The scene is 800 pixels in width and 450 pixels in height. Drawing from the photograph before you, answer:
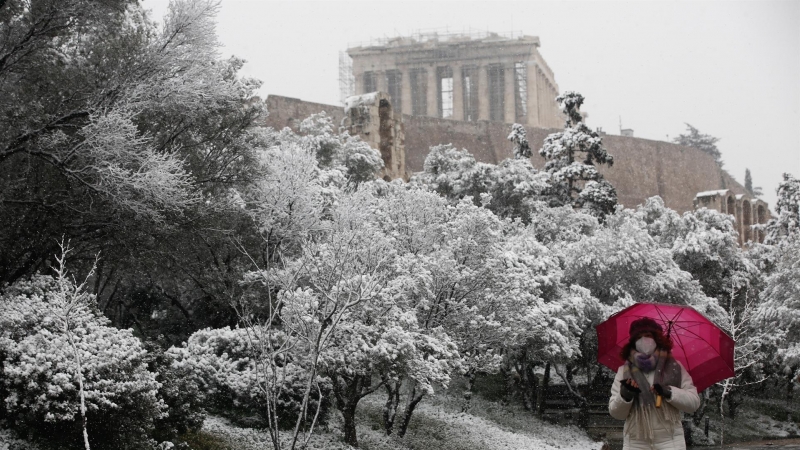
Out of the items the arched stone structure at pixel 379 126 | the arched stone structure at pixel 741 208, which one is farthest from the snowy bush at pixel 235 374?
the arched stone structure at pixel 741 208

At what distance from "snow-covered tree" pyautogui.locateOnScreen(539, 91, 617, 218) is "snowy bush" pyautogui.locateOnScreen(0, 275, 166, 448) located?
19882 millimetres

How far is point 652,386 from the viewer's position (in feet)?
14.5

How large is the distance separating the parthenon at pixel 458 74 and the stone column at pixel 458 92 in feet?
0.24

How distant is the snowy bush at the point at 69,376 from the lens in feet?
29.1

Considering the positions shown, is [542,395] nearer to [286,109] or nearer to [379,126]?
[379,126]

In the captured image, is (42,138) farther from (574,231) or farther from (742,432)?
(742,432)

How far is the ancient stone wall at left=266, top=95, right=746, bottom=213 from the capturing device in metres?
39.5

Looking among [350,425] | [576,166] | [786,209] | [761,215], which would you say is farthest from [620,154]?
[350,425]

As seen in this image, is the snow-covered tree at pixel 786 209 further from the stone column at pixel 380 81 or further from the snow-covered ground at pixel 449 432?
the stone column at pixel 380 81

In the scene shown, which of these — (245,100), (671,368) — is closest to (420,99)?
(245,100)

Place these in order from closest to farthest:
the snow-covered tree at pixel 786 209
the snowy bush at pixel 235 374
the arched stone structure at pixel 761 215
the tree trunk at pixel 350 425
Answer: the snowy bush at pixel 235 374 < the tree trunk at pixel 350 425 < the snow-covered tree at pixel 786 209 < the arched stone structure at pixel 761 215

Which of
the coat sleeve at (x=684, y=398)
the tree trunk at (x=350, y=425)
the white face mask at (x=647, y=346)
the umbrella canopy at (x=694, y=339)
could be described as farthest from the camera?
the tree trunk at (x=350, y=425)

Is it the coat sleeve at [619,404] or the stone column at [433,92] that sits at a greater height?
the stone column at [433,92]

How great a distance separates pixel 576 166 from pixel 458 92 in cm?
3782
